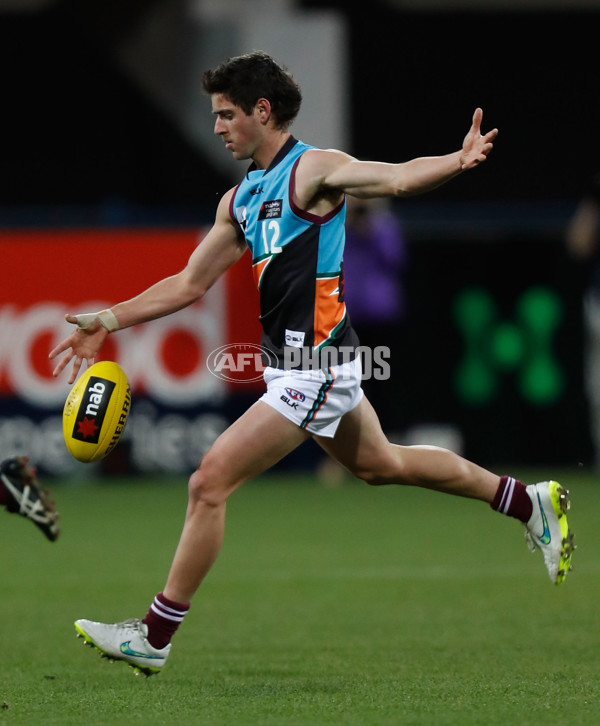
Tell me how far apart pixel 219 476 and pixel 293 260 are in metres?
0.87

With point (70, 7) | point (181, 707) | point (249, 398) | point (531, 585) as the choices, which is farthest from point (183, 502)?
point (70, 7)

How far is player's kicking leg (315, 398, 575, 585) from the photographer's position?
6102 mm

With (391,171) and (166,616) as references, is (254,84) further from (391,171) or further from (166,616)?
(166,616)

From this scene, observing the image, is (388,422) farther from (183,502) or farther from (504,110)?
(504,110)

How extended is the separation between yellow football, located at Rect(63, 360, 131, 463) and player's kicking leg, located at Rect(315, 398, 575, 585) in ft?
2.70

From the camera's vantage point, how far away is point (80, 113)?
21.5 metres

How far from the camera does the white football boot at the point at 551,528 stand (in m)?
6.38

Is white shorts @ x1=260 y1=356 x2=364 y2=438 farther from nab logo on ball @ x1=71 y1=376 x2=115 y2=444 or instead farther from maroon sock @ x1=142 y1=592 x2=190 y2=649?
maroon sock @ x1=142 y1=592 x2=190 y2=649

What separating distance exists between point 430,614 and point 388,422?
6.29 meters

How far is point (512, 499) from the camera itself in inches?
252

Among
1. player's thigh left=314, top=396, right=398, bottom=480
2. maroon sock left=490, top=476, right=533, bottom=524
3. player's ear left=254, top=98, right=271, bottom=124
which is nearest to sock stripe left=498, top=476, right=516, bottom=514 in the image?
maroon sock left=490, top=476, right=533, bottom=524

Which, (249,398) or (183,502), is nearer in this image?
(183,502)

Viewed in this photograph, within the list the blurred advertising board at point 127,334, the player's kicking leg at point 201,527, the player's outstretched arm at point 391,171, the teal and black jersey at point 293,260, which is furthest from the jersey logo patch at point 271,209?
the blurred advertising board at point 127,334

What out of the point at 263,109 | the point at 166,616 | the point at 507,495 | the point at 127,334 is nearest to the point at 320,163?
the point at 263,109
